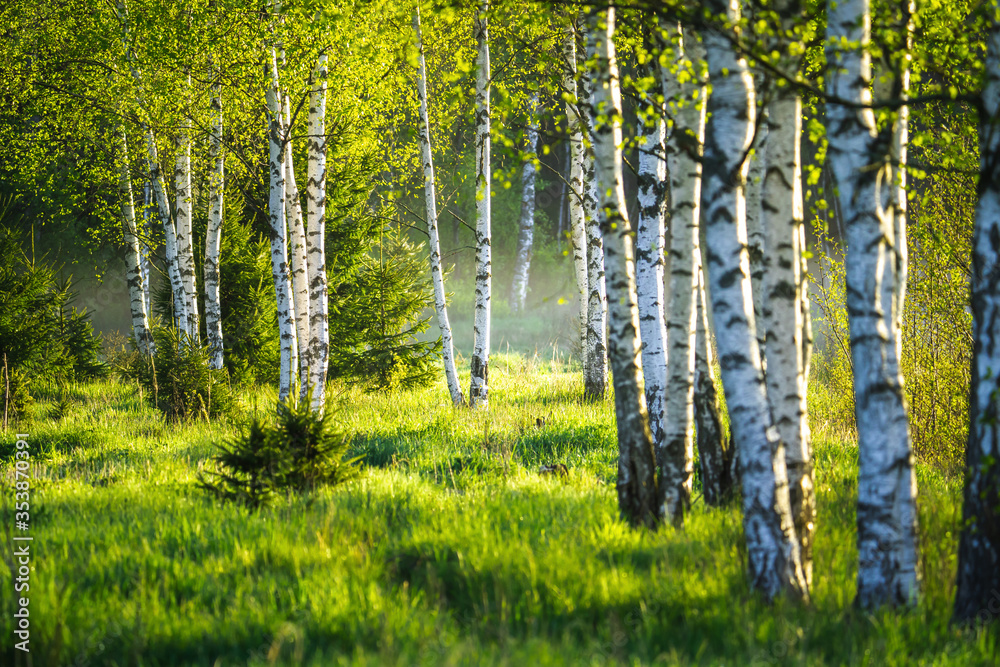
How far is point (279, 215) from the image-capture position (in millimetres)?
8945

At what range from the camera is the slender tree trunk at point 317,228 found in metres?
9.09

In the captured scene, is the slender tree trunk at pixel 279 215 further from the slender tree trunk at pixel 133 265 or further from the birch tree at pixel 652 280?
the slender tree trunk at pixel 133 265

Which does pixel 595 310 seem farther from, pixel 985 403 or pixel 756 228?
pixel 985 403

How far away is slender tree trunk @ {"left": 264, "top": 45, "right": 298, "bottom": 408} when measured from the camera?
8.78 m

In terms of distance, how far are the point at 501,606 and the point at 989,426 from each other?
255cm

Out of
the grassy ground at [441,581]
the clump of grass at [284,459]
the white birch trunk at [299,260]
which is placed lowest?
the grassy ground at [441,581]

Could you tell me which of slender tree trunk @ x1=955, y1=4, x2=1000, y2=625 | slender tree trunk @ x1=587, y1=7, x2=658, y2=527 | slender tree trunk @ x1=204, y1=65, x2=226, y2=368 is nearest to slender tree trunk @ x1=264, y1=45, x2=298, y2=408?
slender tree trunk @ x1=204, y1=65, x2=226, y2=368

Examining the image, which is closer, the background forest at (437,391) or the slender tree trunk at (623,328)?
the background forest at (437,391)

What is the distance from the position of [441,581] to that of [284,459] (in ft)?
7.95

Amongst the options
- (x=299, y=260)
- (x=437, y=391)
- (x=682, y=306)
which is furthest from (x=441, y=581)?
(x=437, y=391)

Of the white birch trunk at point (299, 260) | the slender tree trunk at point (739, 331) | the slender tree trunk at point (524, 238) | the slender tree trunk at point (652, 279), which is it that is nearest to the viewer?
the slender tree trunk at point (739, 331)

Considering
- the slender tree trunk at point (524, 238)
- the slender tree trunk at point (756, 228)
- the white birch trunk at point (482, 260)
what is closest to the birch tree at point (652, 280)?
the slender tree trunk at point (756, 228)

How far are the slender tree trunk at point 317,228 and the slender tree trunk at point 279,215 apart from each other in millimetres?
351

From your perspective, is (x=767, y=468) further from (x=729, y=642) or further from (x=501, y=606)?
(x=501, y=606)
